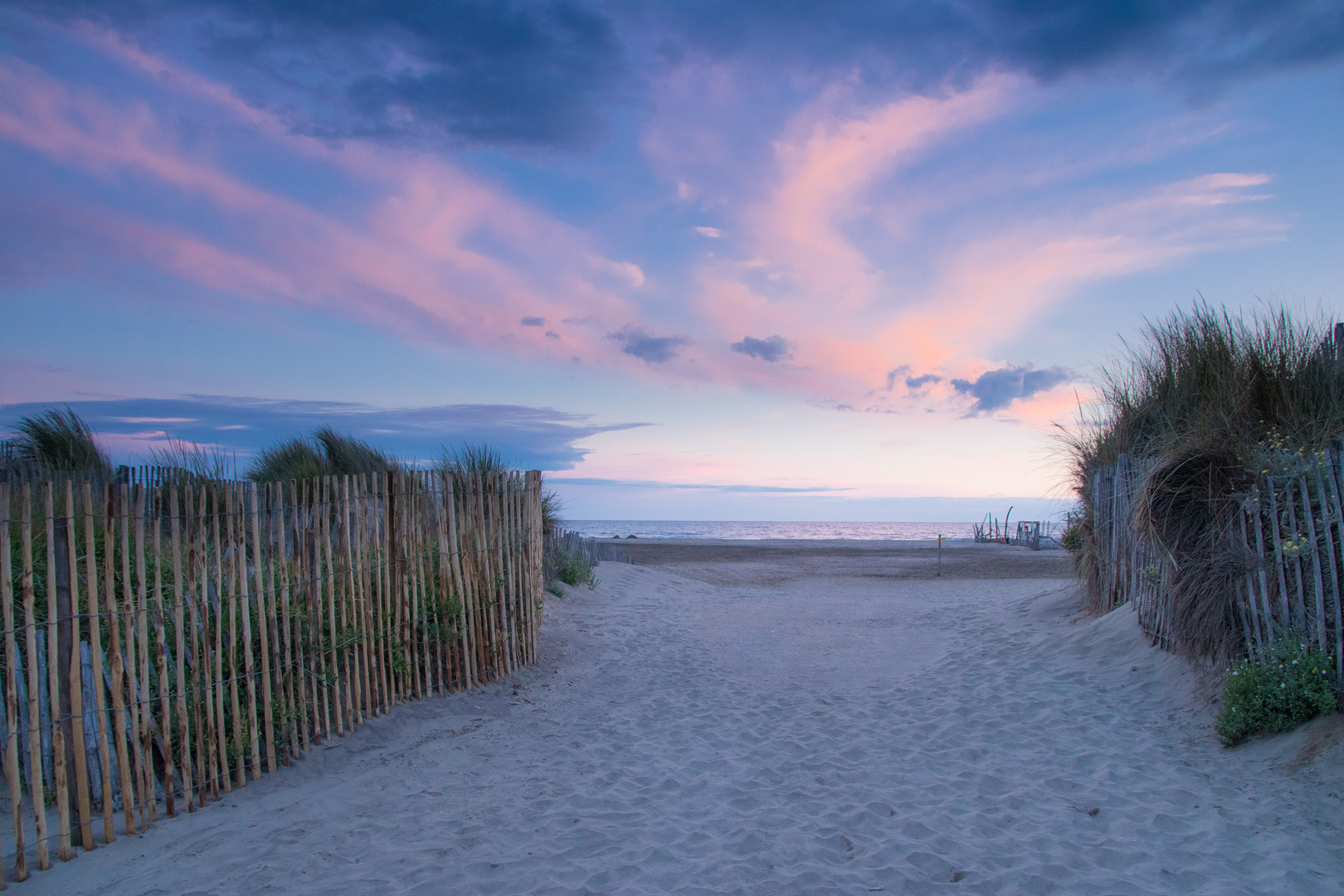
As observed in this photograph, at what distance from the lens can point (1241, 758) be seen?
482cm

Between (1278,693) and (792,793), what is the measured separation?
3353mm

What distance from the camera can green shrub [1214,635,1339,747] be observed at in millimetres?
4734

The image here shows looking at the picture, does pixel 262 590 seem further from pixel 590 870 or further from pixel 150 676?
pixel 590 870

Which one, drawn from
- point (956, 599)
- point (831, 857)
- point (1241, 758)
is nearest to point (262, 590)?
point (831, 857)

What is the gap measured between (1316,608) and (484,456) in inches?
433

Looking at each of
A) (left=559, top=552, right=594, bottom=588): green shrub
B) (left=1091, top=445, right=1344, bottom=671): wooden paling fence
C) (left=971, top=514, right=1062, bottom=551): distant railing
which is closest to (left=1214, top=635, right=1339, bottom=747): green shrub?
(left=1091, top=445, right=1344, bottom=671): wooden paling fence

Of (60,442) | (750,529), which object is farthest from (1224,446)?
(750,529)

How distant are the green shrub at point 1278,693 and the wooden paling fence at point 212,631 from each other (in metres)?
6.06

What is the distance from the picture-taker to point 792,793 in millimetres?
4633

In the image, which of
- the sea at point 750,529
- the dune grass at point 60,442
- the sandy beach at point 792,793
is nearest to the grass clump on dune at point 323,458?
the dune grass at point 60,442

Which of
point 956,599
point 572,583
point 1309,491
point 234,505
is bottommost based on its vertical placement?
point 956,599

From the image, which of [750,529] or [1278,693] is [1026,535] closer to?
[1278,693]

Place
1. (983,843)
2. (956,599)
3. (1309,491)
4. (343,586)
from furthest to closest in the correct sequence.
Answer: (956,599) → (343,586) → (1309,491) → (983,843)

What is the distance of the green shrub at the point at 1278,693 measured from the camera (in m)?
4.73
